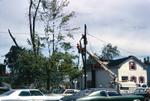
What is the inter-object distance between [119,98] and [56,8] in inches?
985

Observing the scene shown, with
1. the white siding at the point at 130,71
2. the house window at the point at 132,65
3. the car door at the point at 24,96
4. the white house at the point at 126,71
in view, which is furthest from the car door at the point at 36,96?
the house window at the point at 132,65

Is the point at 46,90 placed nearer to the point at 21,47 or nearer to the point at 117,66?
the point at 21,47

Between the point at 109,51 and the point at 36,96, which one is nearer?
the point at 36,96

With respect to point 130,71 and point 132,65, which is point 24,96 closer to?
point 130,71

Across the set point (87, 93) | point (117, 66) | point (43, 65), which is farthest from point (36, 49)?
point (117, 66)

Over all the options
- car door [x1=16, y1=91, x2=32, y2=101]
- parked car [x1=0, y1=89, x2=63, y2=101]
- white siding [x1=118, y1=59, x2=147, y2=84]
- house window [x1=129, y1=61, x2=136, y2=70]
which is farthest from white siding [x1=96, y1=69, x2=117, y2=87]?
car door [x1=16, y1=91, x2=32, y2=101]

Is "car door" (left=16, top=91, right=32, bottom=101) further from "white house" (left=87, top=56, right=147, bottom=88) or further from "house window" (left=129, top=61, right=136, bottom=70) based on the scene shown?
"house window" (left=129, top=61, right=136, bottom=70)

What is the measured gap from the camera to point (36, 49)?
183 feet

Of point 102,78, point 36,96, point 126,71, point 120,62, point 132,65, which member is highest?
point 120,62

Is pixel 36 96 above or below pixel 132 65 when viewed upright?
below

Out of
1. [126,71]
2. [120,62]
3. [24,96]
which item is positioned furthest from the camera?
[120,62]

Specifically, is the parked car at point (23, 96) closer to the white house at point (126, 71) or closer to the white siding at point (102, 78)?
the white house at point (126, 71)

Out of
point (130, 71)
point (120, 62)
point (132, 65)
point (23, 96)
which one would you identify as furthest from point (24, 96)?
point (132, 65)

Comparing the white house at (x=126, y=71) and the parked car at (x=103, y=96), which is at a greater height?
the white house at (x=126, y=71)
